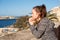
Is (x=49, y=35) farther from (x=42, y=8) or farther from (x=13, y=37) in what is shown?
(x=13, y=37)

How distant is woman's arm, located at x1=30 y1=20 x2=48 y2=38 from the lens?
3.17 metres

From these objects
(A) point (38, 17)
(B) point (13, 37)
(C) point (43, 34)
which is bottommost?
(B) point (13, 37)

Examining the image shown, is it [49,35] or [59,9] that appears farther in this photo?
[59,9]

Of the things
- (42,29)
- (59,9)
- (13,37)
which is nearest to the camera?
(42,29)

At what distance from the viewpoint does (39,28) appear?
318 centimetres

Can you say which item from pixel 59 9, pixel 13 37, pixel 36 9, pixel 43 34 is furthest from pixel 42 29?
pixel 59 9

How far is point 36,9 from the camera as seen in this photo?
3.22 meters

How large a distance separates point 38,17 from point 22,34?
2.18 meters

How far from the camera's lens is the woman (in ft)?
10.5

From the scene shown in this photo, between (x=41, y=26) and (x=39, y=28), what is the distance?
0.14 ft

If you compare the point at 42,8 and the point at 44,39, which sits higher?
the point at 42,8

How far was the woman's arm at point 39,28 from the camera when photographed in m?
3.17

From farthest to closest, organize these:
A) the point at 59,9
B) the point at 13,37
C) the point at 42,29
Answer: the point at 59,9 → the point at 13,37 → the point at 42,29

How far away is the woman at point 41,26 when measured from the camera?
3.19 metres
